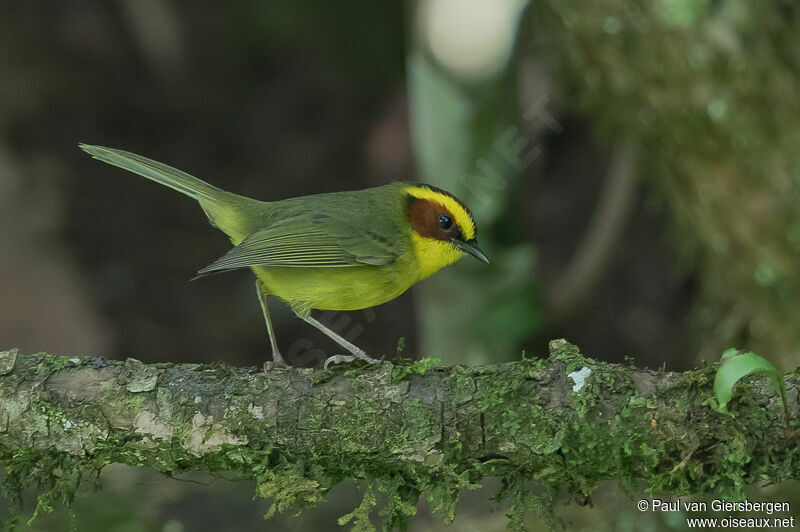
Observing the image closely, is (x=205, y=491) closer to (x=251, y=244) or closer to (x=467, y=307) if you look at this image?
(x=251, y=244)

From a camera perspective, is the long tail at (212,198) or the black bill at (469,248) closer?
the black bill at (469,248)

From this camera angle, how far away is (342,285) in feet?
11.6

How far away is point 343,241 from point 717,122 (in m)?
3.00

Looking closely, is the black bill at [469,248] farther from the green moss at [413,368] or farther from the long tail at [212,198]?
the long tail at [212,198]

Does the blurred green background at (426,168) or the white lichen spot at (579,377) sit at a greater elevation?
the blurred green background at (426,168)

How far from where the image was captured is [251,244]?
3.54 metres

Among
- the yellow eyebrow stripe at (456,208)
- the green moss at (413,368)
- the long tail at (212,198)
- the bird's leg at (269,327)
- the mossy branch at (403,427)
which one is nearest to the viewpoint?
the mossy branch at (403,427)

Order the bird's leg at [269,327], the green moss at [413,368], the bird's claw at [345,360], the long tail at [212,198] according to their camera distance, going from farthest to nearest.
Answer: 1. the long tail at [212,198]
2. the bird's leg at [269,327]
3. the bird's claw at [345,360]
4. the green moss at [413,368]

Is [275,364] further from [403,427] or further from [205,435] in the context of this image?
[403,427]

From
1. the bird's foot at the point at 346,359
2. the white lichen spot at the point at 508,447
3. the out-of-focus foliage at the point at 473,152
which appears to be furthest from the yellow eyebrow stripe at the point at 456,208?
the out-of-focus foliage at the point at 473,152

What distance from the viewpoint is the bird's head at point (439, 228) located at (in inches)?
141

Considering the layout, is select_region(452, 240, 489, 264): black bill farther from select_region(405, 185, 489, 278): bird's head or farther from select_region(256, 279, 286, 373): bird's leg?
select_region(256, 279, 286, 373): bird's leg

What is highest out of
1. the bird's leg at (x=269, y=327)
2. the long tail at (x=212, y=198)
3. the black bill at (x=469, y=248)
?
the long tail at (x=212, y=198)

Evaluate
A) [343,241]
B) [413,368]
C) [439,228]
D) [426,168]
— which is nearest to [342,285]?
[343,241]
